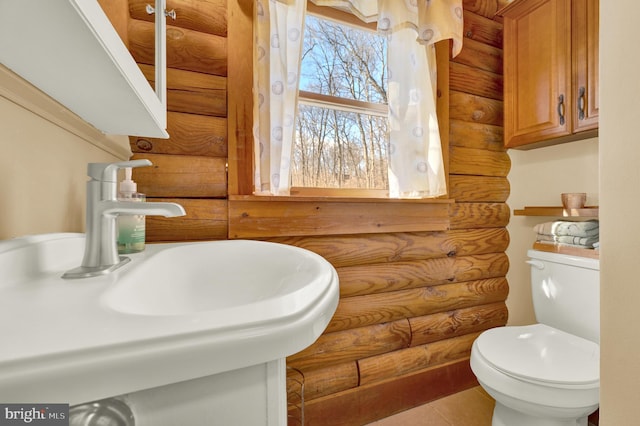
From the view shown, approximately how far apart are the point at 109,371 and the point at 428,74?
1.57 metres

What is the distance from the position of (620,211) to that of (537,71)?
4.21ft

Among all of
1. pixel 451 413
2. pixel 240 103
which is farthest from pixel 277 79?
pixel 451 413

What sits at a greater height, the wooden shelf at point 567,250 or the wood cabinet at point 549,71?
the wood cabinet at point 549,71

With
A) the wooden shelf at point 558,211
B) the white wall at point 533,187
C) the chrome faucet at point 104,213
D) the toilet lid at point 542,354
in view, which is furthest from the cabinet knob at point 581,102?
the chrome faucet at point 104,213

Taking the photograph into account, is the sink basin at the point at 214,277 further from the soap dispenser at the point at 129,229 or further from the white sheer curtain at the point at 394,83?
the white sheer curtain at the point at 394,83

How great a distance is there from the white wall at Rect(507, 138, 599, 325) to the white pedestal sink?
1.73 meters

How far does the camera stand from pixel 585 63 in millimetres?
1247

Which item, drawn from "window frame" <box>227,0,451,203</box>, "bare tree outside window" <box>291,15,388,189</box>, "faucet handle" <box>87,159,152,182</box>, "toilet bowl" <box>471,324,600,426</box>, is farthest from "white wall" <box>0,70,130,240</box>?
"toilet bowl" <box>471,324,600,426</box>

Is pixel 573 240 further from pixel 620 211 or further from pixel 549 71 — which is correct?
pixel 620 211

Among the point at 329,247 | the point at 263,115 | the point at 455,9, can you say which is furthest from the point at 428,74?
the point at 329,247

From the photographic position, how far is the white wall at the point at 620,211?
0.50 meters

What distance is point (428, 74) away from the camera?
54.1 inches

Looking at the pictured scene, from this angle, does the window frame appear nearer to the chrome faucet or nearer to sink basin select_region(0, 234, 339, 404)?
the chrome faucet

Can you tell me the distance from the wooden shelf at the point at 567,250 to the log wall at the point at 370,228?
309mm
